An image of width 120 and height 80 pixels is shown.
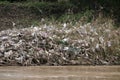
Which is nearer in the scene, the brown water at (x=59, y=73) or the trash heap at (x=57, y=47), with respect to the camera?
the brown water at (x=59, y=73)

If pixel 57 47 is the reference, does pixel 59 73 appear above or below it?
below

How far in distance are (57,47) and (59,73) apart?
225 centimetres

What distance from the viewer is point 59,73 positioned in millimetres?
7934

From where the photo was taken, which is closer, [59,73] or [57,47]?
[59,73]

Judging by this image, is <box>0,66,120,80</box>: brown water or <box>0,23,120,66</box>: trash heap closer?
<box>0,66,120,80</box>: brown water

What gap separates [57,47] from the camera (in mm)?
10148

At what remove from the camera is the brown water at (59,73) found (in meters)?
7.30

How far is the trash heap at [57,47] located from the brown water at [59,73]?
0.63 metres

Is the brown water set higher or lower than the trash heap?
lower

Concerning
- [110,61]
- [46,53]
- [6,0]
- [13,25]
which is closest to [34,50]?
[46,53]

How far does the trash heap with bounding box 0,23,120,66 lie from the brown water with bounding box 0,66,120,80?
2.08 feet

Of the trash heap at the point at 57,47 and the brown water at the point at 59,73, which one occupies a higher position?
the trash heap at the point at 57,47

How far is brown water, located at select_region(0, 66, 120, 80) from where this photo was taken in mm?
7305

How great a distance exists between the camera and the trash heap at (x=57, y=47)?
31.7 ft
